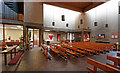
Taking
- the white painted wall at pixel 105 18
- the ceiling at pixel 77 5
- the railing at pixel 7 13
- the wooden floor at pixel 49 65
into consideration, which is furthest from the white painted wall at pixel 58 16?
the wooden floor at pixel 49 65

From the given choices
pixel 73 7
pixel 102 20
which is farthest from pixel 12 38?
pixel 102 20

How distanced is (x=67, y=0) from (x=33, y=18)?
6.16 metres

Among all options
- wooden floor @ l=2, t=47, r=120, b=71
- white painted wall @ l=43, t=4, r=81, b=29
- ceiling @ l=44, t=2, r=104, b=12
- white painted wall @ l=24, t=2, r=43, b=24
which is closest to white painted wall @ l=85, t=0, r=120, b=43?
ceiling @ l=44, t=2, r=104, b=12

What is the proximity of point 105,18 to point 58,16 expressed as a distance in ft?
25.6

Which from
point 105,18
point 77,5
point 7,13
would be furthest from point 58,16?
point 7,13

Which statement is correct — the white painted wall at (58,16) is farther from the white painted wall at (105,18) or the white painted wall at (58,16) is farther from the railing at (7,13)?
the railing at (7,13)

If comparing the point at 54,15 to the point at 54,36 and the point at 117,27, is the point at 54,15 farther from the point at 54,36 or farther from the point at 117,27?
the point at 117,27

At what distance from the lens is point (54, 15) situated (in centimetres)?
1167

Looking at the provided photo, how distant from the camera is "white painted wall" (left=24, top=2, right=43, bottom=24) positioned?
720 centimetres

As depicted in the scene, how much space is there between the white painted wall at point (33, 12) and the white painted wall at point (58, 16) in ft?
7.30

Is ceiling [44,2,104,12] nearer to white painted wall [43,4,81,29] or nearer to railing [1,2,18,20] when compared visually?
white painted wall [43,4,81,29]

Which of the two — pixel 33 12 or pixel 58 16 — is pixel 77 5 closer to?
pixel 58 16

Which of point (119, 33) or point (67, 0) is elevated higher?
point (67, 0)

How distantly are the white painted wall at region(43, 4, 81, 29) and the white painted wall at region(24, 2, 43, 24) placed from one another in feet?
7.30
